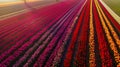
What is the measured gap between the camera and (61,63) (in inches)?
256

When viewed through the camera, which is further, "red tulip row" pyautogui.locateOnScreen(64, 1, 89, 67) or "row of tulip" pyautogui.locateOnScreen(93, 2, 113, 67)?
"red tulip row" pyautogui.locateOnScreen(64, 1, 89, 67)

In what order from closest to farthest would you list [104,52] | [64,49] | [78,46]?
[104,52], [64,49], [78,46]

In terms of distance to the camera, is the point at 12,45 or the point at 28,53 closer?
the point at 28,53

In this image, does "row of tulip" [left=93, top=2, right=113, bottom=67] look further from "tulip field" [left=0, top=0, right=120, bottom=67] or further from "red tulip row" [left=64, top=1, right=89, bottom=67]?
"red tulip row" [left=64, top=1, right=89, bottom=67]

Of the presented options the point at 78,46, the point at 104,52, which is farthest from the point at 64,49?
the point at 104,52

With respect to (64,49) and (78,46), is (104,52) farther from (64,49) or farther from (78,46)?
(64,49)

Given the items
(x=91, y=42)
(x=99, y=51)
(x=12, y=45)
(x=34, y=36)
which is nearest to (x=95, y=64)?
(x=99, y=51)

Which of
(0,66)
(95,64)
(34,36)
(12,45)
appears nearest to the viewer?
(95,64)

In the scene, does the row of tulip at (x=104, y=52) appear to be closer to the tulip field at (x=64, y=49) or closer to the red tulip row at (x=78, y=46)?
the tulip field at (x=64, y=49)

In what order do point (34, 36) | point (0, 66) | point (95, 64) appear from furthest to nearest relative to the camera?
point (34, 36)
point (0, 66)
point (95, 64)

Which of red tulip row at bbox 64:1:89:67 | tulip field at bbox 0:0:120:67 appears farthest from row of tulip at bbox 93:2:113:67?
red tulip row at bbox 64:1:89:67

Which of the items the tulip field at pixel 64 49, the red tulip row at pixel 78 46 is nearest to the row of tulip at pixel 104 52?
the tulip field at pixel 64 49

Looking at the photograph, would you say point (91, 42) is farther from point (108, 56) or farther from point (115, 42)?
point (108, 56)

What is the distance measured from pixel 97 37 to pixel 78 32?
1.52 m
